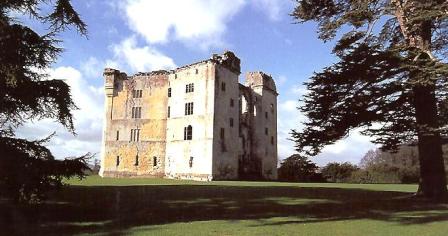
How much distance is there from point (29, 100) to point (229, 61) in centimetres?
3691

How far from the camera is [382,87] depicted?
696 inches

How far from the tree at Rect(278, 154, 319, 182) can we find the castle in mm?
2569

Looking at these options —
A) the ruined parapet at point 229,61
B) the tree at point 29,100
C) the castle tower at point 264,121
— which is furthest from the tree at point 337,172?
the tree at point 29,100

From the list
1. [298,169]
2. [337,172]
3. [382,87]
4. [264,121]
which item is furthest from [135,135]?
[382,87]

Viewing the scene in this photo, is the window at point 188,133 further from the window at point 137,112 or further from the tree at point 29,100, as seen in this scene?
the tree at point 29,100

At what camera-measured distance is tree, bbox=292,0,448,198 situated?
16.2 metres

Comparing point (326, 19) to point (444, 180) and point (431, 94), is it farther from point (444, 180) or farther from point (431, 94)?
point (444, 180)

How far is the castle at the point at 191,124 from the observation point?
4556 cm

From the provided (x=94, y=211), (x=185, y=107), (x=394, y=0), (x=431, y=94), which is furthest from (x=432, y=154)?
(x=185, y=107)

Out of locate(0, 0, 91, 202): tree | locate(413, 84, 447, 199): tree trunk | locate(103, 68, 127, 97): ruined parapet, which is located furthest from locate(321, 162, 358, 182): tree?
locate(0, 0, 91, 202): tree

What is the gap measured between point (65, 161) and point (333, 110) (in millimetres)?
11370

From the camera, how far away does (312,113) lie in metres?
19.1

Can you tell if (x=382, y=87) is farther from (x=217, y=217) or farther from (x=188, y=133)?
(x=188, y=133)

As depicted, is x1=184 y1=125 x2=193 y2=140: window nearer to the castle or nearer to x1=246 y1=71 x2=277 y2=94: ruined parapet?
the castle
